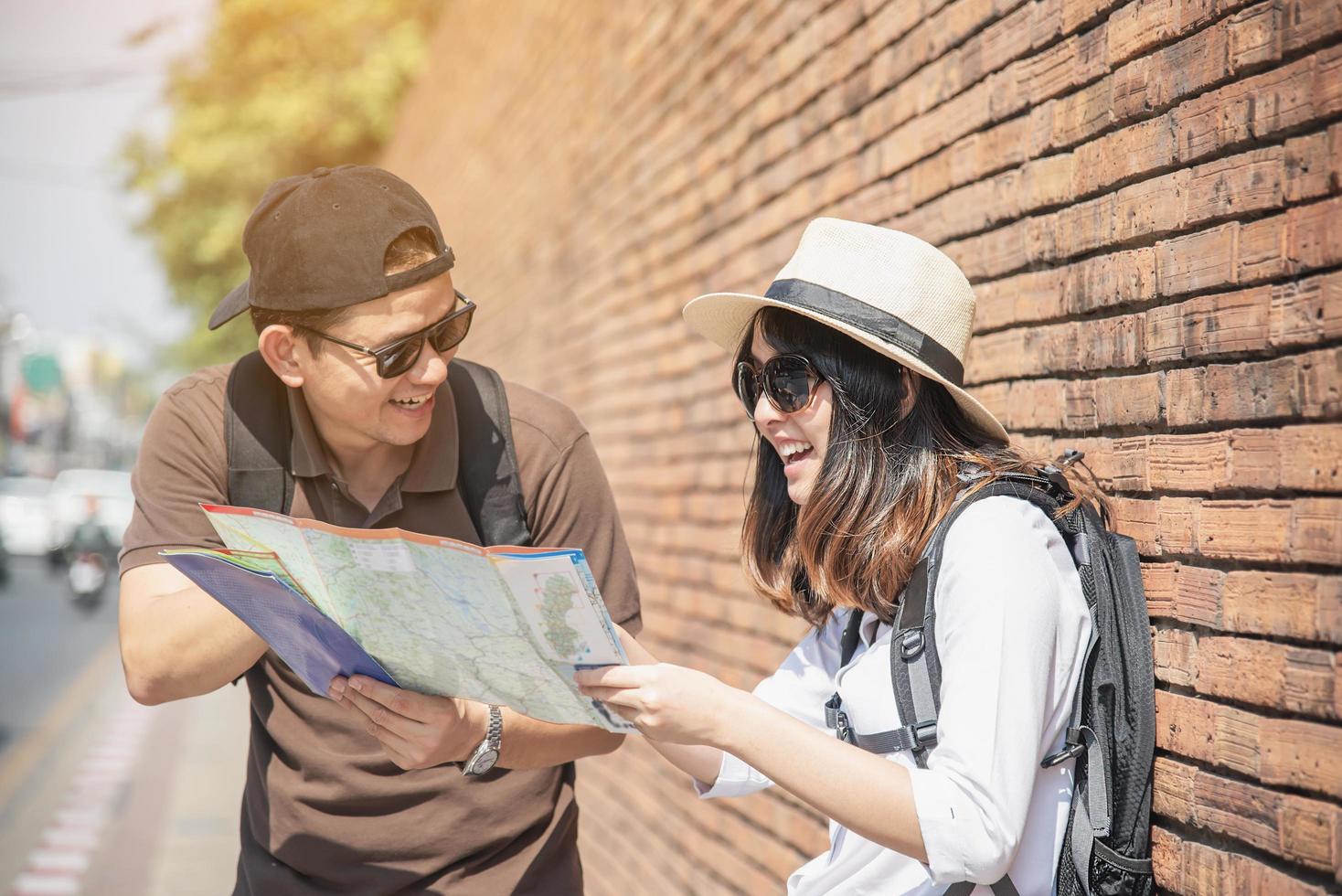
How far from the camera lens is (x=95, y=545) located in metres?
20.3

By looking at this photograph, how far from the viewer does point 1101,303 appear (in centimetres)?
204

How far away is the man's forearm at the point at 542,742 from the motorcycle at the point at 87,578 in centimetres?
1956

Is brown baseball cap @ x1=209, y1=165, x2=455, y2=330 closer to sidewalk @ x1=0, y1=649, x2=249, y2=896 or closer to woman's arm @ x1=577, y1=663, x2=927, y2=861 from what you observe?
woman's arm @ x1=577, y1=663, x2=927, y2=861

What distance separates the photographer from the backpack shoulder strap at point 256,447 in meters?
2.16

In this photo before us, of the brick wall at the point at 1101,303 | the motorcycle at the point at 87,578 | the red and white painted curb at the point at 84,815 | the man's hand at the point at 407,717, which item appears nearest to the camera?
the brick wall at the point at 1101,303

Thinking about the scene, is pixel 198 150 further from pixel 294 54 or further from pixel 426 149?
pixel 426 149

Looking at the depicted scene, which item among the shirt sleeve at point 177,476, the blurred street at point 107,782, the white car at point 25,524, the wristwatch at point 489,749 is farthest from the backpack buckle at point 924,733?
the white car at point 25,524

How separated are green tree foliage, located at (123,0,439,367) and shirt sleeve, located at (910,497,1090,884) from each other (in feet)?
44.6

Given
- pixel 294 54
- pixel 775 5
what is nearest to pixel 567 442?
pixel 775 5

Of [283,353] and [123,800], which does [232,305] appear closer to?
[283,353]

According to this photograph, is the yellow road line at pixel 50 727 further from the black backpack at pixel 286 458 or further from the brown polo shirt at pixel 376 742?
the black backpack at pixel 286 458

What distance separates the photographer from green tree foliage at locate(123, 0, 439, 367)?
16.0m

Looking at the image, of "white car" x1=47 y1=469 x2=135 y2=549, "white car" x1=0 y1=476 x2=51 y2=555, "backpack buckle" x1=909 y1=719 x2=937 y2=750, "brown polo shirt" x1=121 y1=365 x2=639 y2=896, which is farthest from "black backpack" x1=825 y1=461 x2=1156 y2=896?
"white car" x1=0 y1=476 x2=51 y2=555

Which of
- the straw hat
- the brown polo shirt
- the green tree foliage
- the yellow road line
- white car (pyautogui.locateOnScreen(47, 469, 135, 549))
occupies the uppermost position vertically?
the green tree foliage
